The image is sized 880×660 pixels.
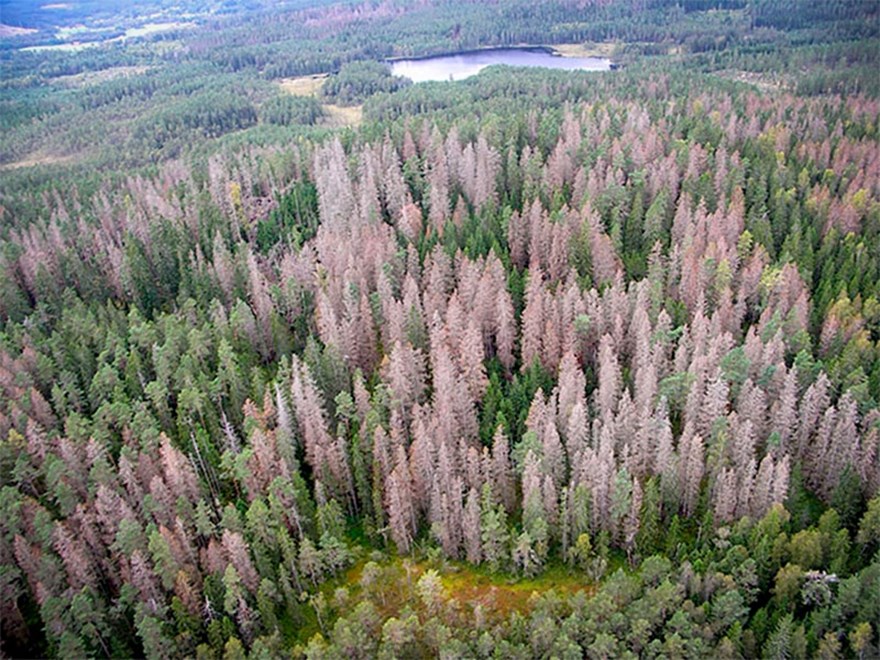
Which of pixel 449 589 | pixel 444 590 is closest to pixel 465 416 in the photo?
pixel 449 589

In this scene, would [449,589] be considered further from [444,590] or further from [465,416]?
[465,416]

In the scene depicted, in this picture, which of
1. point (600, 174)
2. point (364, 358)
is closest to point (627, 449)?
point (364, 358)

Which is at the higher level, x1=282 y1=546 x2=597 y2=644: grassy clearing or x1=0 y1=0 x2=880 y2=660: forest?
x1=0 y1=0 x2=880 y2=660: forest

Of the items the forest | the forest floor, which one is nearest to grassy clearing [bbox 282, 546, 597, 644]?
the forest floor

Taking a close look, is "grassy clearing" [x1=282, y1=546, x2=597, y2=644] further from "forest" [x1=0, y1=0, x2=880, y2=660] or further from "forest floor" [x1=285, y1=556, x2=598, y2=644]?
"forest" [x1=0, y1=0, x2=880, y2=660]

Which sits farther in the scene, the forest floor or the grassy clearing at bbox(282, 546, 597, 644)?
the forest floor

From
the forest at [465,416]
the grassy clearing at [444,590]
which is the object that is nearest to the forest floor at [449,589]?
the grassy clearing at [444,590]

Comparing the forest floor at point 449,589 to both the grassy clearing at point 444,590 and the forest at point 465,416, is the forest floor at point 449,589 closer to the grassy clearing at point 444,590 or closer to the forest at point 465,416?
the grassy clearing at point 444,590

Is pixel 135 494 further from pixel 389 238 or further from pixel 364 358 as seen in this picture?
pixel 389 238

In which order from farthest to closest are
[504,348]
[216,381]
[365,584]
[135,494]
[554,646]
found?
[504,348] → [216,381] → [135,494] → [365,584] → [554,646]
